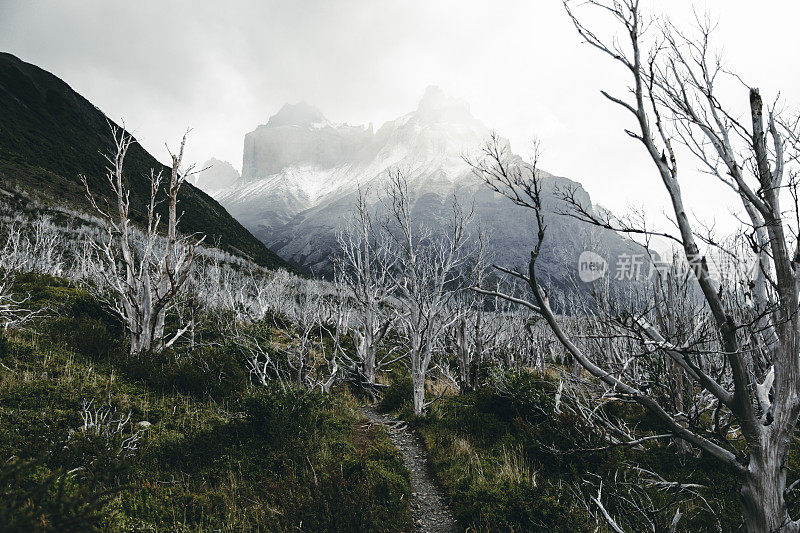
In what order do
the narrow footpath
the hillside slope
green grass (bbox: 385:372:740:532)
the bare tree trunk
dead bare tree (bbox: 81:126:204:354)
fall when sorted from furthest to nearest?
the hillside slope, dead bare tree (bbox: 81:126:204:354), the narrow footpath, green grass (bbox: 385:372:740:532), the bare tree trunk

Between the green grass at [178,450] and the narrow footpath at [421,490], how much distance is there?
288 millimetres

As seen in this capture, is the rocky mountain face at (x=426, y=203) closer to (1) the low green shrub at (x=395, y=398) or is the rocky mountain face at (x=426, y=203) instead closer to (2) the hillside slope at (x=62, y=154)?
(2) the hillside slope at (x=62, y=154)

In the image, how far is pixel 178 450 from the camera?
4840 millimetres

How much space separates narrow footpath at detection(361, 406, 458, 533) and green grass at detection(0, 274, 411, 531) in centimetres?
29

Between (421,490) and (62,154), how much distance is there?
71.0m

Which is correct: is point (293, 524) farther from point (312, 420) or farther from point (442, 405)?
point (442, 405)

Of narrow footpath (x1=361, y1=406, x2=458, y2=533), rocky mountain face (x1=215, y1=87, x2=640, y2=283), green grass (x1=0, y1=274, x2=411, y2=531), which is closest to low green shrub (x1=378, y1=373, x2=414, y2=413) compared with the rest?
narrow footpath (x1=361, y1=406, x2=458, y2=533)

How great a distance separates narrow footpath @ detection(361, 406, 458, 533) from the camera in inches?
178

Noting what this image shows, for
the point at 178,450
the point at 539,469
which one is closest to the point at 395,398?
the point at 539,469

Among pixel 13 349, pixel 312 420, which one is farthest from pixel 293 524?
pixel 13 349

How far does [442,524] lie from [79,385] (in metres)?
6.49

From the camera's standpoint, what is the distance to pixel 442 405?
29.3ft

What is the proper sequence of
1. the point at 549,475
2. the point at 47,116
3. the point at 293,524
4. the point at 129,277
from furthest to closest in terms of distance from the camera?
1. the point at 47,116
2. the point at 129,277
3. the point at 549,475
4. the point at 293,524

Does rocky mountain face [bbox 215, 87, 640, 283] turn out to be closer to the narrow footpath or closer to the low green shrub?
the low green shrub
